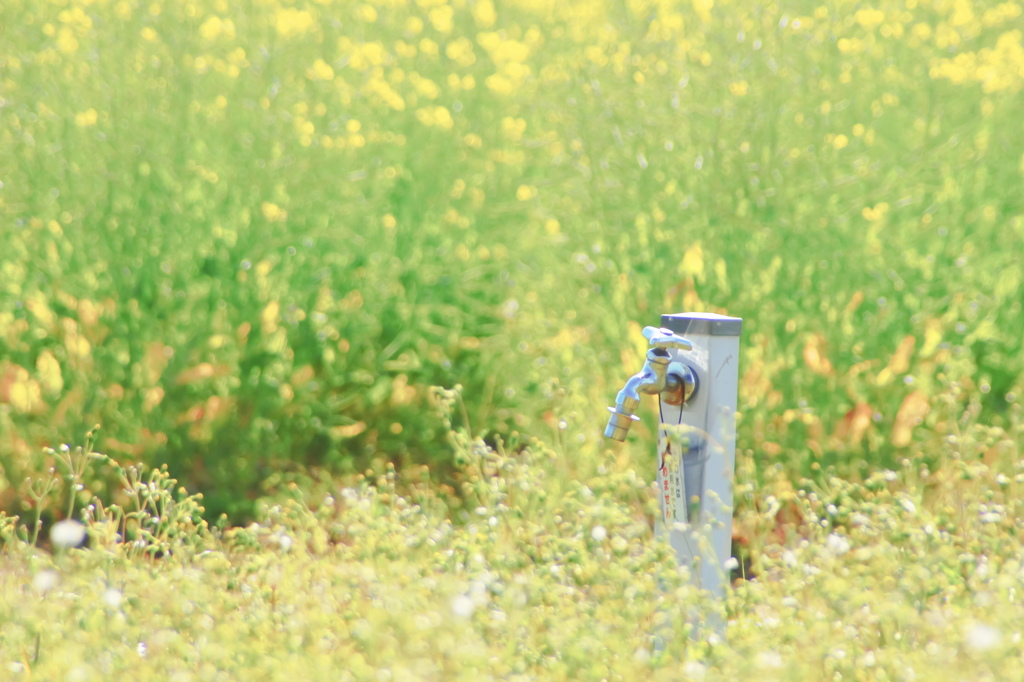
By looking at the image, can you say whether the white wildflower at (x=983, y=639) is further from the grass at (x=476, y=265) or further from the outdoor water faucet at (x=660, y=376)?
the grass at (x=476, y=265)

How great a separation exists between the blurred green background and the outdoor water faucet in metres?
1.12

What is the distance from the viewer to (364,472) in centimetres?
414

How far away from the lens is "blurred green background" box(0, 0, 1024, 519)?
11.7ft

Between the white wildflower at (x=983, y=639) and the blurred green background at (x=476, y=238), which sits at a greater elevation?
the blurred green background at (x=476, y=238)

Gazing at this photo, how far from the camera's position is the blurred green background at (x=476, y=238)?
11.7 feet

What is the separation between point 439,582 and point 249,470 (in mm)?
1593

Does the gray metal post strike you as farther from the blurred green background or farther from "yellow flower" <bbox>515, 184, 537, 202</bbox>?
"yellow flower" <bbox>515, 184, 537, 202</bbox>

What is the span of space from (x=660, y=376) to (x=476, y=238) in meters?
1.86

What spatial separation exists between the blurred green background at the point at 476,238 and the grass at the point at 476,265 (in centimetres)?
1

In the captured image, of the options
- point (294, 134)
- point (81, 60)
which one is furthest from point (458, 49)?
point (81, 60)

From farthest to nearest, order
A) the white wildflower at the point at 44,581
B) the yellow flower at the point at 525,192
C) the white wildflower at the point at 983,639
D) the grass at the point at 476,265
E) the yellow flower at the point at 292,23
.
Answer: the yellow flower at the point at 525,192, the yellow flower at the point at 292,23, the grass at the point at 476,265, the white wildflower at the point at 44,581, the white wildflower at the point at 983,639

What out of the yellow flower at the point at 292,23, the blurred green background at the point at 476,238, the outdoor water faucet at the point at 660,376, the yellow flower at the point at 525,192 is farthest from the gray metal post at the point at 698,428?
the yellow flower at the point at 292,23

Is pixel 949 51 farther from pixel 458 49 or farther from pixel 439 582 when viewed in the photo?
pixel 439 582

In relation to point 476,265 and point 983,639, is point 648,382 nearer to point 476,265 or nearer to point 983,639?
point 983,639
